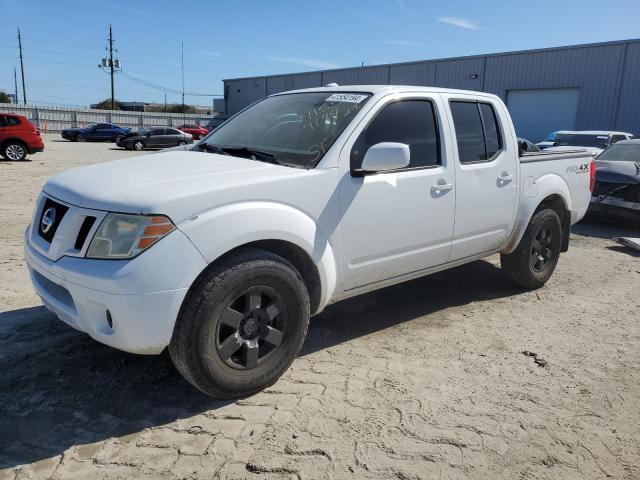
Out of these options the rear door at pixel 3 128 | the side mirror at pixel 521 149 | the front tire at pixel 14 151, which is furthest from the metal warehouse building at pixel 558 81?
the rear door at pixel 3 128

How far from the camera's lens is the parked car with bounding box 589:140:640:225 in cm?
859

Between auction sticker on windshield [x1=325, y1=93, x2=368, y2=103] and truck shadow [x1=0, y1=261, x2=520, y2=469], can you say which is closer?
truck shadow [x1=0, y1=261, x2=520, y2=469]

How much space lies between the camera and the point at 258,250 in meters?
3.03

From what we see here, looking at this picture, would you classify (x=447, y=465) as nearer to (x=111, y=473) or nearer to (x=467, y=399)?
(x=467, y=399)

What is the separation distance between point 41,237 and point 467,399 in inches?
107

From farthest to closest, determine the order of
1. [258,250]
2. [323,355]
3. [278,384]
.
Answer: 1. [323,355]
2. [278,384]
3. [258,250]

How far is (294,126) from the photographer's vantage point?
12.6 ft

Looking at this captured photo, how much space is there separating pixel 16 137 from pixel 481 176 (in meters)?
17.9

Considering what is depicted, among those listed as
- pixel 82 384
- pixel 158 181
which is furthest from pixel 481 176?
pixel 82 384

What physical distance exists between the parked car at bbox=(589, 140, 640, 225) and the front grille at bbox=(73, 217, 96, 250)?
27.9 feet

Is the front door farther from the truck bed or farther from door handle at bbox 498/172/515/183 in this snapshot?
the truck bed

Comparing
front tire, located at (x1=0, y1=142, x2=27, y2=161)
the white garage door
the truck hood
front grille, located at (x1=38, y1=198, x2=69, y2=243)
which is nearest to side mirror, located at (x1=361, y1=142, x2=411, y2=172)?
the truck hood

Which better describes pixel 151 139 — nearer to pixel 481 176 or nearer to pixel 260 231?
pixel 481 176

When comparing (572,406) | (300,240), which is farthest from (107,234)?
(572,406)
